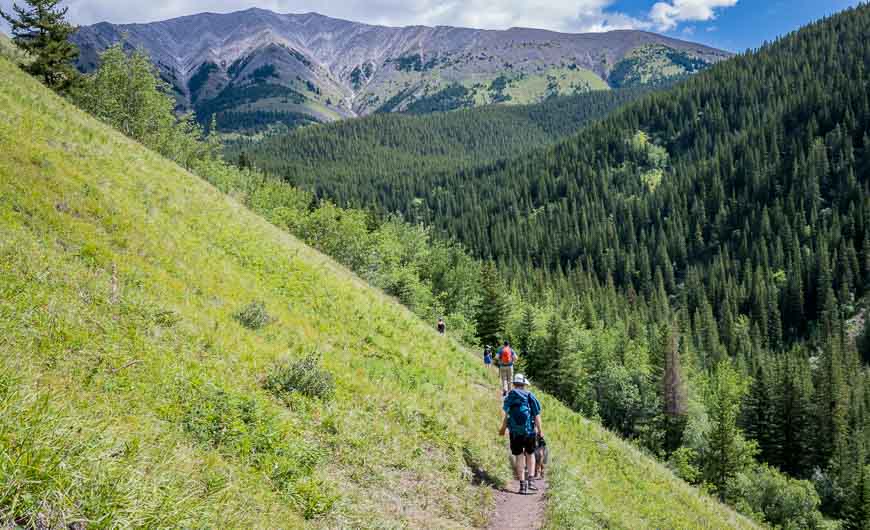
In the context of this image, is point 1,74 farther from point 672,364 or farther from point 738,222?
point 738,222

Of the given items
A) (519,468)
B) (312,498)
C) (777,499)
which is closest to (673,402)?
(777,499)

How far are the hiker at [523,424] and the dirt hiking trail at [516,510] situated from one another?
246mm

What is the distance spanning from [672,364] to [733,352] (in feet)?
212

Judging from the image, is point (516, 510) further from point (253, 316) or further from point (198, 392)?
point (253, 316)

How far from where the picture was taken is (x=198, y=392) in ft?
26.7

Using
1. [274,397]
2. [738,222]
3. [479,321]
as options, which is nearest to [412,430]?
[274,397]

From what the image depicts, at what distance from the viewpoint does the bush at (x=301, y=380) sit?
10.2m

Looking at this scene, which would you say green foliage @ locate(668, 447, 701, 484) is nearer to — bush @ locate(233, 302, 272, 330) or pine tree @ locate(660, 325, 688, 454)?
pine tree @ locate(660, 325, 688, 454)

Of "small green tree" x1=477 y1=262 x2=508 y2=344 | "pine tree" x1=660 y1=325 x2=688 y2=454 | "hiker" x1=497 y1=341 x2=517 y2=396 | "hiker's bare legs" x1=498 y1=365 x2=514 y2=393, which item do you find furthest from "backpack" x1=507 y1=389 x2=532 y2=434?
"pine tree" x1=660 y1=325 x2=688 y2=454

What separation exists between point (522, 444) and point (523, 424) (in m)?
0.65

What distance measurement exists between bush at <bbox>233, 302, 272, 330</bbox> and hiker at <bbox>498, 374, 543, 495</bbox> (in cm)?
655

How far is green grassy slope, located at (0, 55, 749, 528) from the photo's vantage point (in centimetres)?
428

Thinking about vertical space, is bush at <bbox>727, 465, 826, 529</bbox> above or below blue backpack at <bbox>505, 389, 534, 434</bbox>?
below

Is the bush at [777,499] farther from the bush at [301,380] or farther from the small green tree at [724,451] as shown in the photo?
the bush at [301,380]
